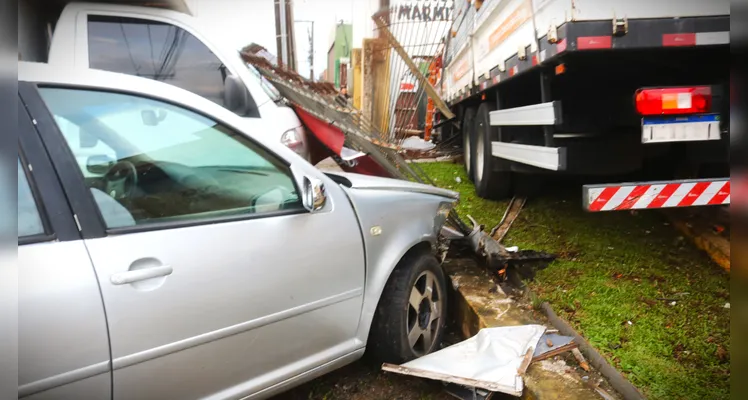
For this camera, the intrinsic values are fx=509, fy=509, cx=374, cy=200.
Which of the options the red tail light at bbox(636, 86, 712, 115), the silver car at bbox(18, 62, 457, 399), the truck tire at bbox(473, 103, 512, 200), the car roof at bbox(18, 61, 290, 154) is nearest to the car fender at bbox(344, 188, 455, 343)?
the silver car at bbox(18, 62, 457, 399)

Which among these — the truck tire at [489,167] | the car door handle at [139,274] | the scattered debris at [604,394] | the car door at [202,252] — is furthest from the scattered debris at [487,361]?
the truck tire at [489,167]

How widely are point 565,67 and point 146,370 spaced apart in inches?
121

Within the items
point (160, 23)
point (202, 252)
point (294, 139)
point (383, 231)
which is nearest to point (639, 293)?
point (383, 231)

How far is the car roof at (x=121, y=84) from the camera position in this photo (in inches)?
69.7

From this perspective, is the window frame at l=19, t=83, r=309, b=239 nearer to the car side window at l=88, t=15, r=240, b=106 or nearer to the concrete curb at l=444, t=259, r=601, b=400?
the concrete curb at l=444, t=259, r=601, b=400

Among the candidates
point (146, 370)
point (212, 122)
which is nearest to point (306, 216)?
point (212, 122)

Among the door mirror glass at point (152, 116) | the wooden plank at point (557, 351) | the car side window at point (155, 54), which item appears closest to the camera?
the door mirror glass at point (152, 116)

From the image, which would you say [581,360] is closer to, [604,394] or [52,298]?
[604,394]

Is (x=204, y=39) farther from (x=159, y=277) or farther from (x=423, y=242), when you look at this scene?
(x=159, y=277)

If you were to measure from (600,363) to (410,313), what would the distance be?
102 centimetres

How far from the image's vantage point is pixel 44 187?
63.7 inches

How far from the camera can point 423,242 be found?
3.06 metres

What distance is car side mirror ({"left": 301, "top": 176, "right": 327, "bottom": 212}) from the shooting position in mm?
2262

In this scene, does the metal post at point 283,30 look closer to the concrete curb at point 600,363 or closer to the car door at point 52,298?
the concrete curb at point 600,363
